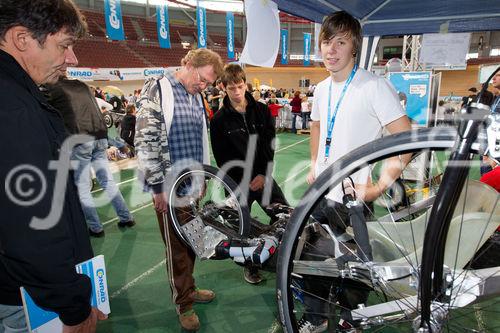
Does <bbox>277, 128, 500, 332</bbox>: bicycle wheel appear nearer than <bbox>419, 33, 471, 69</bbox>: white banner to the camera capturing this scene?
Yes

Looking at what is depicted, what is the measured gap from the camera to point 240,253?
1.75m

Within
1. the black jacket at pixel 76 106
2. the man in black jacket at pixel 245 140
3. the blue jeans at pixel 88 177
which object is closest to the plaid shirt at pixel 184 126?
the man in black jacket at pixel 245 140

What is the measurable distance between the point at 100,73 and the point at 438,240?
18945 millimetres

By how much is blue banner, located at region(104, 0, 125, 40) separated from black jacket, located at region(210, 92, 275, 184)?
35.0ft

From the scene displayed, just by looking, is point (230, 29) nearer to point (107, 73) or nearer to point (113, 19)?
point (113, 19)

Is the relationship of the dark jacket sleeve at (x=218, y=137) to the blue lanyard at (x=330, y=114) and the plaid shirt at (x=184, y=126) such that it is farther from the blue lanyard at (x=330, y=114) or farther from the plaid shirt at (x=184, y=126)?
the blue lanyard at (x=330, y=114)

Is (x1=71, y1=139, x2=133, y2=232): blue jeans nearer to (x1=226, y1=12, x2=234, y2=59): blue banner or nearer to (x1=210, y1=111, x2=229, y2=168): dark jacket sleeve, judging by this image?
(x1=210, y1=111, x2=229, y2=168): dark jacket sleeve

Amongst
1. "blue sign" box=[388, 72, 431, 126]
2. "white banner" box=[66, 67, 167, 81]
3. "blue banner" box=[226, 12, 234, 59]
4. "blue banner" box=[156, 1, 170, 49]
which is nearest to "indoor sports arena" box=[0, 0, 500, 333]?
"blue sign" box=[388, 72, 431, 126]

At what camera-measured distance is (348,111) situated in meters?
1.63

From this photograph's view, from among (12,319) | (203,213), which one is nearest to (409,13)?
(203,213)

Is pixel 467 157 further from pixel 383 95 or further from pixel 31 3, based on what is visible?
pixel 31 3

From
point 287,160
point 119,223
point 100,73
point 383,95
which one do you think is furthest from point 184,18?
point 383,95

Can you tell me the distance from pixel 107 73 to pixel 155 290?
17474 millimetres

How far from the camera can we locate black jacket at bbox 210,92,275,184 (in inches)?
110
